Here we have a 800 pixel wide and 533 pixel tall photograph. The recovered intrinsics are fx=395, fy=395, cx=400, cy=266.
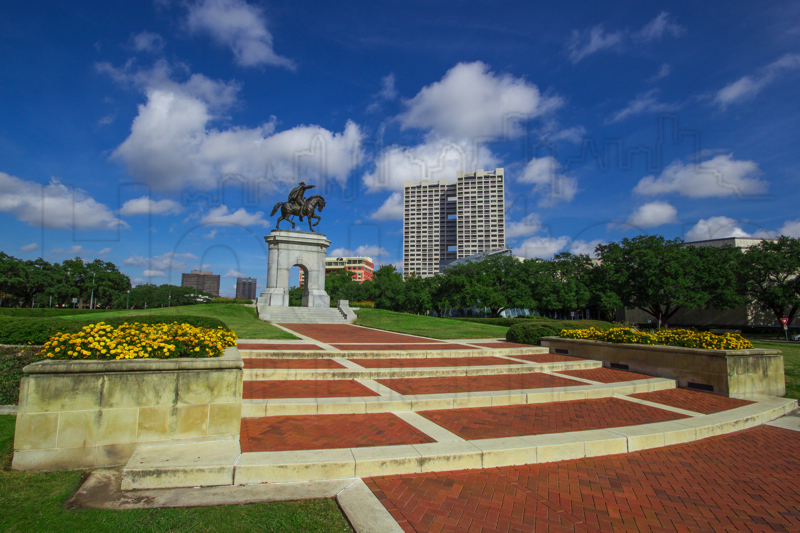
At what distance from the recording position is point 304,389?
8.06 m

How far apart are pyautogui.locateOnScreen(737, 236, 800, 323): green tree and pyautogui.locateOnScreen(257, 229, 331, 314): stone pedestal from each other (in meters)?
43.9

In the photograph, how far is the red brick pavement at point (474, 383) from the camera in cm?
849

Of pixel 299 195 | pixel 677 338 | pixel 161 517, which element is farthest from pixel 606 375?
pixel 299 195

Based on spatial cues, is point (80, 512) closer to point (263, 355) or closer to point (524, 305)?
point (263, 355)

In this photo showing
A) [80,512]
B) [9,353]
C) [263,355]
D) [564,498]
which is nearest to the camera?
[80,512]

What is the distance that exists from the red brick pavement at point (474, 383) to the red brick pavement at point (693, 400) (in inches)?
61.7

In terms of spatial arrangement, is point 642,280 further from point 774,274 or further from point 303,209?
point 303,209

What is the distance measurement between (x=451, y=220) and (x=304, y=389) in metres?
171

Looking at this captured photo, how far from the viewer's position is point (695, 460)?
5312 millimetres

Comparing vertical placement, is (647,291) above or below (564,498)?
above

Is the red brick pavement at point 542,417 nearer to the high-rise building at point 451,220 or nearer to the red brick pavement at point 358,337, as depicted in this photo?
the red brick pavement at point 358,337

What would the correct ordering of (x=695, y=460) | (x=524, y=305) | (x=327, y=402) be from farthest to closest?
1. (x=524, y=305)
2. (x=327, y=402)
3. (x=695, y=460)

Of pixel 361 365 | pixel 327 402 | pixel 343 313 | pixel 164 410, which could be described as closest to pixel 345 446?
pixel 327 402

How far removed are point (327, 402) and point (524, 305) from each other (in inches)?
1621
